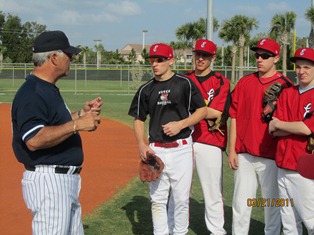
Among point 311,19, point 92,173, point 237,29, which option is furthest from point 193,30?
point 92,173

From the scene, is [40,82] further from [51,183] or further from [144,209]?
[144,209]

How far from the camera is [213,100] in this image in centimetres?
526

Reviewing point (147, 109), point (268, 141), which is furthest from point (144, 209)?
point (268, 141)

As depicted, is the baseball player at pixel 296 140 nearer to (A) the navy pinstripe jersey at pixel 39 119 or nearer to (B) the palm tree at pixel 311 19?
(A) the navy pinstripe jersey at pixel 39 119

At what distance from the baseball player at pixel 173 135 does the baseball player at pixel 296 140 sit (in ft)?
3.07

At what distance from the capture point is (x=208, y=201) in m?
5.20

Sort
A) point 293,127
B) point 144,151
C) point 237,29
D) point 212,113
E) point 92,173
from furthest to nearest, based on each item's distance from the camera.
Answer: point 237,29
point 92,173
point 212,113
point 144,151
point 293,127

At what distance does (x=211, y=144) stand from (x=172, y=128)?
30.0 inches

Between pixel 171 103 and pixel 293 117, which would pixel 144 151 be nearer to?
pixel 171 103

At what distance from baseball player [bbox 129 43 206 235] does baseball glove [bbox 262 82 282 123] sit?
2.10ft

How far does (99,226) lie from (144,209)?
0.94 metres

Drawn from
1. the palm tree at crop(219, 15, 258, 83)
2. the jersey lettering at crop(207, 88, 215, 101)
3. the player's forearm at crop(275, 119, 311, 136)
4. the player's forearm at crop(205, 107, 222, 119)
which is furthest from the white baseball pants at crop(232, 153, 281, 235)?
the palm tree at crop(219, 15, 258, 83)

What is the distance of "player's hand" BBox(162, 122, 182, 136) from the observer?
464 cm

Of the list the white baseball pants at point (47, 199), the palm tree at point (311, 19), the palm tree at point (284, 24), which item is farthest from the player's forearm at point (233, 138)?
the palm tree at point (284, 24)
